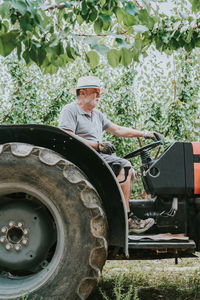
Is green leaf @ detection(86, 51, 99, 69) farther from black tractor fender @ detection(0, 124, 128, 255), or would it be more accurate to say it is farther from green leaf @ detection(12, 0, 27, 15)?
black tractor fender @ detection(0, 124, 128, 255)

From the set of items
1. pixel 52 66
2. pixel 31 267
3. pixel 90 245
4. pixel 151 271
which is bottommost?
pixel 151 271

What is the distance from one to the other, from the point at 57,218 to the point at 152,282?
165 centimetres

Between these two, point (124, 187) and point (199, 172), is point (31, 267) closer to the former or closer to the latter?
point (124, 187)

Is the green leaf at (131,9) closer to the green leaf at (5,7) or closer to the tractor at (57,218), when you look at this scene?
the green leaf at (5,7)

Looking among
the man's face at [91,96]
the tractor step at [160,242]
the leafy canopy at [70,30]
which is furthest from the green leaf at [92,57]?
the tractor step at [160,242]

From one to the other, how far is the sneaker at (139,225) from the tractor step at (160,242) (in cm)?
24

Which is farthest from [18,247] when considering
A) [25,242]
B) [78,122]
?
[78,122]

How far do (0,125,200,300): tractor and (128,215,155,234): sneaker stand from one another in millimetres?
244

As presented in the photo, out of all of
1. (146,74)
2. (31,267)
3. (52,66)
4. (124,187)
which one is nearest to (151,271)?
(124,187)

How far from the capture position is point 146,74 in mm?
9594

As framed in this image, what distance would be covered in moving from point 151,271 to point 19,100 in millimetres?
6954

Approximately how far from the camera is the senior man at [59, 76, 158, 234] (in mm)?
3135

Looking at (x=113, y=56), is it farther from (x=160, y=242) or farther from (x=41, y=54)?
(x=160, y=242)

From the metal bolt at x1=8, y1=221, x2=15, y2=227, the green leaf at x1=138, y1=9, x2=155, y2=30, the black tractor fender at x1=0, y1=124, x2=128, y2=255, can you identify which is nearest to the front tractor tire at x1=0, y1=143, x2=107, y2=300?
the metal bolt at x1=8, y1=221, x2=15, y2=227
